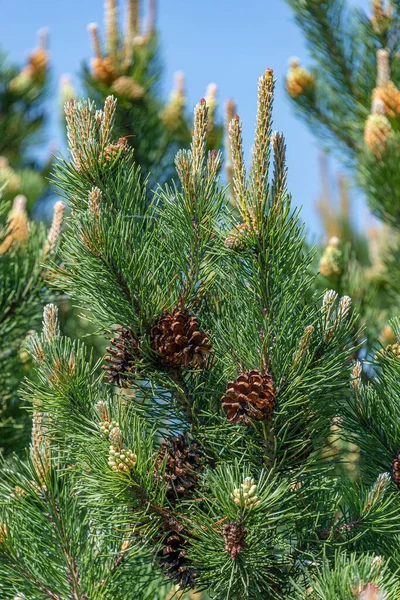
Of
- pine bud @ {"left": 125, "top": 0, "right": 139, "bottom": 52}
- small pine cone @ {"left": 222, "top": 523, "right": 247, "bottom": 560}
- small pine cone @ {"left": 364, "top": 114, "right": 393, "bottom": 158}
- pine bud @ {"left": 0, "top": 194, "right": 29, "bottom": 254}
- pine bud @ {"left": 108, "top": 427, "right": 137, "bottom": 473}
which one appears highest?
pine bud @ {"left": 125, "top": 0, "right": 139, "bottom": 52}

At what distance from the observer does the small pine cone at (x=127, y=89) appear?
2.69 meters

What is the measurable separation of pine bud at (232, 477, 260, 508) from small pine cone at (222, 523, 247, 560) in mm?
44

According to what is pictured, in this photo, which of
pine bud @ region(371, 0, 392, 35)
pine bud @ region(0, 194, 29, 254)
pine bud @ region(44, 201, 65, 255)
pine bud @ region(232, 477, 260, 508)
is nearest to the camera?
pine bud @ region(232, 477, 260, 508)

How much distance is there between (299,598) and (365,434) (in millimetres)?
286

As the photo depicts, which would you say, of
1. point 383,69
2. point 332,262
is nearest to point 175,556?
point 332,262

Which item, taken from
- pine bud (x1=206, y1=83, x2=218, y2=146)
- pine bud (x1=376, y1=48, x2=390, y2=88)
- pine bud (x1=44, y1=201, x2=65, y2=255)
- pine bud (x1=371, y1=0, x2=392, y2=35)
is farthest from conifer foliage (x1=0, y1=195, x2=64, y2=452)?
pine bud (x1=371, y1=0, x2=392, y2=35)

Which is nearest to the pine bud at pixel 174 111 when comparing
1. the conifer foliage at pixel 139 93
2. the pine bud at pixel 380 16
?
the conifer foliage at pixel 139 93

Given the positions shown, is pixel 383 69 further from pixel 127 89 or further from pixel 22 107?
pixel 22 107

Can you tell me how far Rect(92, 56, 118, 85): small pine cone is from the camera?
2.67 metres

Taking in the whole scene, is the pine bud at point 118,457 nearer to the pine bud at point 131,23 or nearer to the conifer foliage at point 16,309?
the conifer foliage at point 16,309

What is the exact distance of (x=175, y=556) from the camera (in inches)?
47.0

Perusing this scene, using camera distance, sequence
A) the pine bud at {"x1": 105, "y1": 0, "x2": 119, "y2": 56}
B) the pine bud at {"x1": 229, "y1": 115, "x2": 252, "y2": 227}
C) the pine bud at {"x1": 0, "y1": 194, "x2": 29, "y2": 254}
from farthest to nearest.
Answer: the pine bud at {"x1": 105, "y1": 0, "x2": 119, "y2": 56} < the pine bud at {"x1": 0, "y1": 194, "x2": 29, "y2": 254} < the pine bud at {"x1": 229, "y1": 115, "x2": 252, "y2": 227}

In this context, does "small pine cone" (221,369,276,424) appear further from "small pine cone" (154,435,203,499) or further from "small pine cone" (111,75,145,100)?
"small pine cone" (111,75,145,100)

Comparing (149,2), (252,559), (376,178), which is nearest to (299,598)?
(252,559)
